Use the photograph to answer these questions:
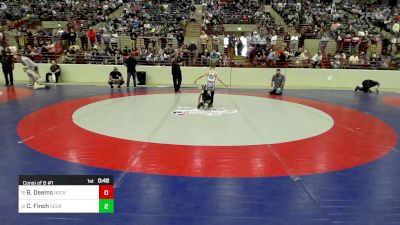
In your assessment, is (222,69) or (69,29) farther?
(69,29)

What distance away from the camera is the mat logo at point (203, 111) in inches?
453

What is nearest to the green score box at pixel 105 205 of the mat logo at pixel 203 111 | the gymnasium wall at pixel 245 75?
the mat logo at pixel 203 111

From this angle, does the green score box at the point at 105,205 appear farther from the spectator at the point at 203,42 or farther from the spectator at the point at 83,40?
the spectator at the point at 83,40

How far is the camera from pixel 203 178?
6520 millimetres

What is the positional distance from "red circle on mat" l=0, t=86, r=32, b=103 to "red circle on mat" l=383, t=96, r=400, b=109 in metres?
13.5

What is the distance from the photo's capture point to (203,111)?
→ 1191 cm


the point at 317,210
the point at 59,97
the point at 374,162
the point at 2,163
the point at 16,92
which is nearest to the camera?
the point at 317,210

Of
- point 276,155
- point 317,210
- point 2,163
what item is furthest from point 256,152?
point 2,163

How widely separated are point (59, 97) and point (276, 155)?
9397 millimetres

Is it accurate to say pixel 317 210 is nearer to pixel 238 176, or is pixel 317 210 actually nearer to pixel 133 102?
pixel 238 176

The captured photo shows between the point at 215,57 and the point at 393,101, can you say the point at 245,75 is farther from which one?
the point at 393,101
